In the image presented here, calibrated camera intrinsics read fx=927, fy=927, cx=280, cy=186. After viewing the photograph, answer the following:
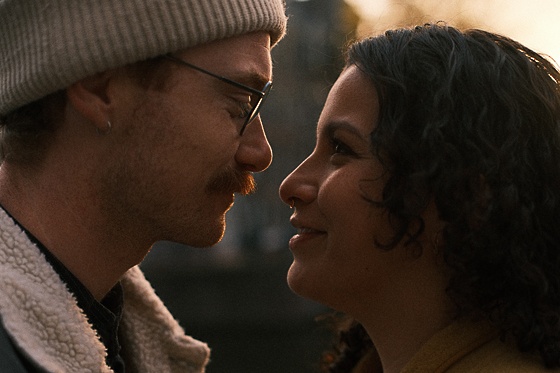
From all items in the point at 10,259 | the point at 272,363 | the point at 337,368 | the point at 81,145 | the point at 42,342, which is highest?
the point at 81,145

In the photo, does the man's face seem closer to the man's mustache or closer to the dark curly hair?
the man's mustache

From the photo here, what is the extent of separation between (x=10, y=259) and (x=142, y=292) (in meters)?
0.79

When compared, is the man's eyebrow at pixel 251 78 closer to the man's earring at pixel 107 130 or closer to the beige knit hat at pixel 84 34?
the beige knit hat at pixel 84 34

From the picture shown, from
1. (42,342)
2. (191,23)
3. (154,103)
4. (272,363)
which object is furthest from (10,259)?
(272,363)

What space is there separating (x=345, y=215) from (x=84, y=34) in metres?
0.98

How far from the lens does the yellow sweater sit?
8.83 feet

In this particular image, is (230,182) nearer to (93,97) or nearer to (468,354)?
(93,97)

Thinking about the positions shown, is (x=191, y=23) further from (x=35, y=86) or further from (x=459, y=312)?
(x=459, y=312)

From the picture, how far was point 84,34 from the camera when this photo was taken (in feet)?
9.30

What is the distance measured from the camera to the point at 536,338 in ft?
8.86

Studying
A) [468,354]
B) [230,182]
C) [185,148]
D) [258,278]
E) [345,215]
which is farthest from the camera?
[258,278]

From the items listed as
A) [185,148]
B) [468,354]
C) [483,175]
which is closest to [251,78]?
[185,148]

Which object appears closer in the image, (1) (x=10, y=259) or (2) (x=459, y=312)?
(1) (x=10, y=259)

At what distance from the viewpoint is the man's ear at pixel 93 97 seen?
2900 millimetres
